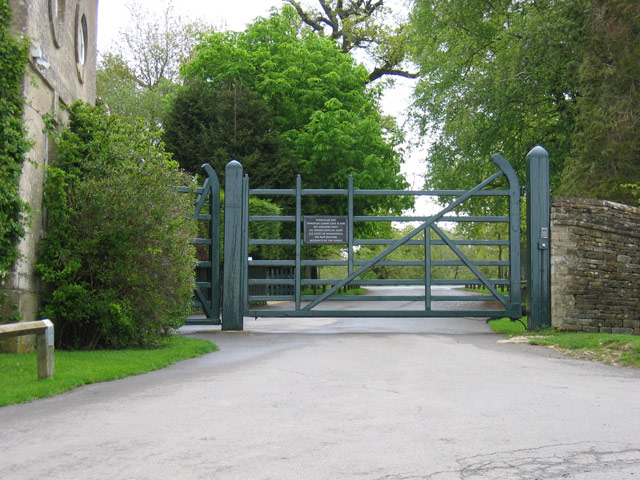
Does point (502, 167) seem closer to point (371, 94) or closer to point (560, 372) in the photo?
point (560, 372)

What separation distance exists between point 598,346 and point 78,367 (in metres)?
7.70

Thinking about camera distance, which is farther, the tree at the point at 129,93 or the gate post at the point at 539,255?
the tree at the point at 129,93

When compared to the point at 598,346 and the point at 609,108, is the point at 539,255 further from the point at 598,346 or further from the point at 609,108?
the point at 609,108

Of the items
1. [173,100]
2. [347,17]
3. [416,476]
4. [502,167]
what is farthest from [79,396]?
[347,17]

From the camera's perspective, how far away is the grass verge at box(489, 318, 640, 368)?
10.9 meters

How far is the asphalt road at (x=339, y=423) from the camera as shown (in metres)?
4.66

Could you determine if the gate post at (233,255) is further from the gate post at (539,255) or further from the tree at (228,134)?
the tree at (228,134)

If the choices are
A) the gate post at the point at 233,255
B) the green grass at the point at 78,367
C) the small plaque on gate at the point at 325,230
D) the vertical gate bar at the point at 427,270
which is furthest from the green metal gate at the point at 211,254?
the vertical gate bar at the point at 427,270

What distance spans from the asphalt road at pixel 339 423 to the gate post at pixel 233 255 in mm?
5455

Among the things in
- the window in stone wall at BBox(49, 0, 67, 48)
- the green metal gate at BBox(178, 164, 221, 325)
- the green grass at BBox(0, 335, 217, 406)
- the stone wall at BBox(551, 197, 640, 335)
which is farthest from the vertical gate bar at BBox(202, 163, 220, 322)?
the stone wall at BBox(551, 197, 640, 335)

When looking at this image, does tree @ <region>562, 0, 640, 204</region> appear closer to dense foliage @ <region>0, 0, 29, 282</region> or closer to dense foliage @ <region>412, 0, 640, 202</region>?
dense foliage @ <region>412, 0, 640, 202</region>

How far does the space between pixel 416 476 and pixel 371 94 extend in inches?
1426

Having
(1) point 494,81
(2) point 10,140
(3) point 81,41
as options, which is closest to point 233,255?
(3) point 81,41

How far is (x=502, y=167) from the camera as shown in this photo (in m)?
16.3
